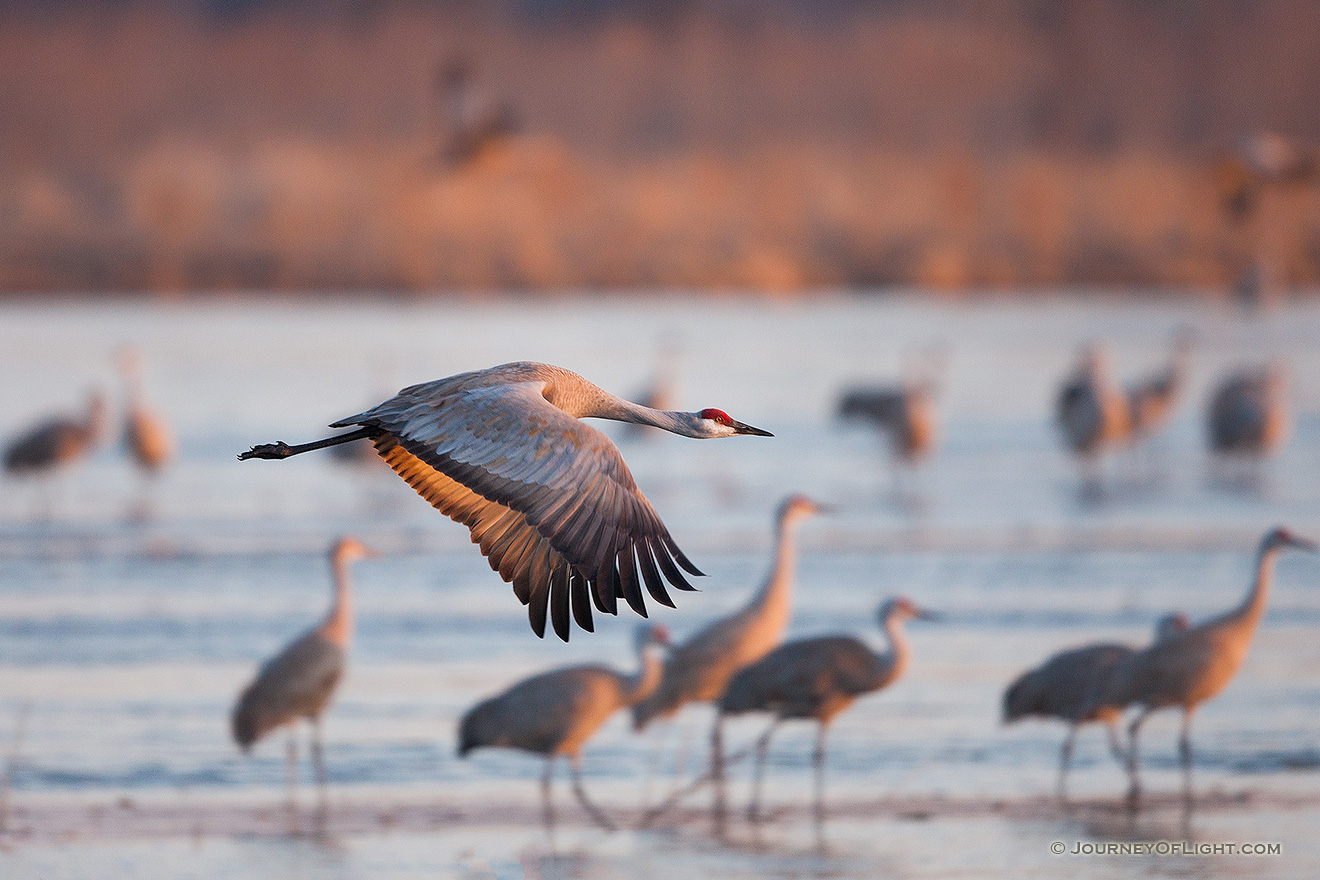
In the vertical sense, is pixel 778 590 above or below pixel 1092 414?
below

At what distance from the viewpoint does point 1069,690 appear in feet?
26.5

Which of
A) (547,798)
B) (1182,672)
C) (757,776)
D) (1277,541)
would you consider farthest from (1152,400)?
(547,798)

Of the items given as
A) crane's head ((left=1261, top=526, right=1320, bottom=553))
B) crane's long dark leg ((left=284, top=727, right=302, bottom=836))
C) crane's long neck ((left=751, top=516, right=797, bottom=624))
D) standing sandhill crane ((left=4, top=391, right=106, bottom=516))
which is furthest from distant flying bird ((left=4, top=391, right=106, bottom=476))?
crane's head ((left=1261, top=526, right=1320, bottom=553))

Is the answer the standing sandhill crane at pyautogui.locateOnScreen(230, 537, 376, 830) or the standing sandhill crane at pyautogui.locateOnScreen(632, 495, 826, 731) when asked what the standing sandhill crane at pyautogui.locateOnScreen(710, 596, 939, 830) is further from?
the standing sandhill crane at pyautogui.locateOnScreen(230, 537, 376, 830)

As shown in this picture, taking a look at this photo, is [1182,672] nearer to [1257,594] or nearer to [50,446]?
[1257,594]

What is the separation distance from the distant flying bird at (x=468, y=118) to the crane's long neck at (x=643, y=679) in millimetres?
9941

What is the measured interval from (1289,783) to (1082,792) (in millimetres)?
788

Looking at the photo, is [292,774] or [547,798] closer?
[547,798]

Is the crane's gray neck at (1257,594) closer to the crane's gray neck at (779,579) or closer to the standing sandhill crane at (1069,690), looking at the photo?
the standing sandhill crane at (1069,690)

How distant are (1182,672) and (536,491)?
11.2 feet

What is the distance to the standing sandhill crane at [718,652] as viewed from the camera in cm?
841

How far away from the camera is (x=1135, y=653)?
8.13 m

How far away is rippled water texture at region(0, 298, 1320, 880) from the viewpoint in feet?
24.1

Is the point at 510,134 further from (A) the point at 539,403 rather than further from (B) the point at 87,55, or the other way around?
(B) the point at 87,55
